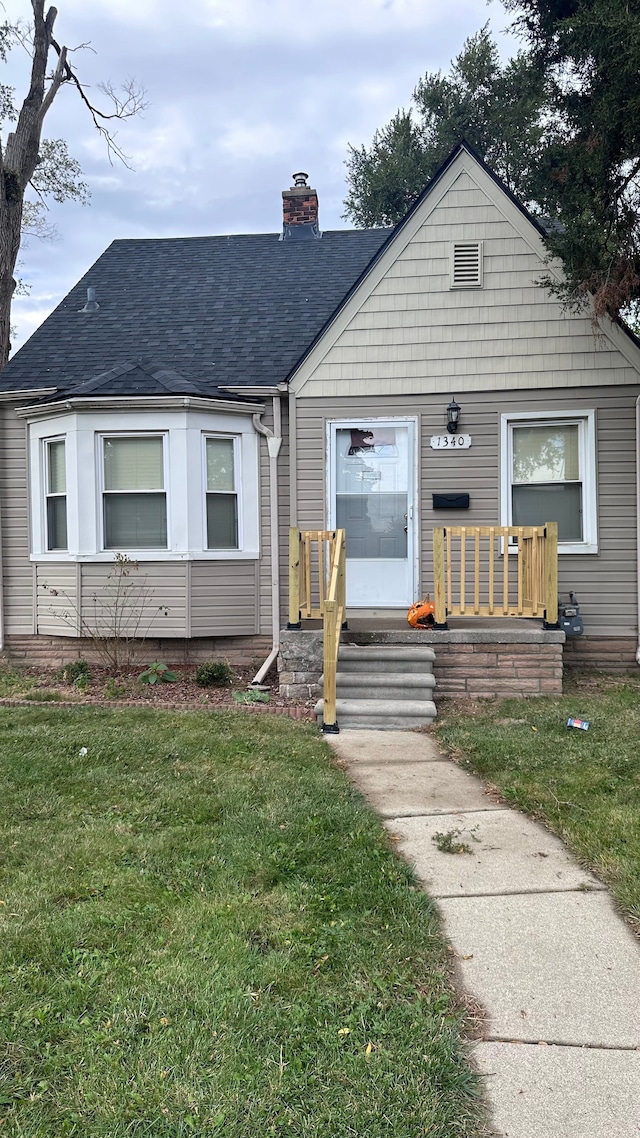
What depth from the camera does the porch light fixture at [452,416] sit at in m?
8.26

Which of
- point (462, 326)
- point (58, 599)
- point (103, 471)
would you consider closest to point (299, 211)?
point (462, 326)

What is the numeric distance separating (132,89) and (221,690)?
11837 millimetres

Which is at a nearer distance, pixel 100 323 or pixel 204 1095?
pixel 204 1095

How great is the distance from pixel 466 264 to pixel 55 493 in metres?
5.43

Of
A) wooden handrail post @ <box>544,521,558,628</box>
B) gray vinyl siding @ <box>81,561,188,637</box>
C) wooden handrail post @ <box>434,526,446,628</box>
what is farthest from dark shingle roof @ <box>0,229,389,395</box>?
wooden handrail post @ <box>544,521,558,628</box>

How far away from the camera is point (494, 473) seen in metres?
8.30

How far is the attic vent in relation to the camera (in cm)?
823

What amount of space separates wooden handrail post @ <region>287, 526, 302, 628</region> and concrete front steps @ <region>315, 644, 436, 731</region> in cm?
53

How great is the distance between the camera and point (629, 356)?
313 inches

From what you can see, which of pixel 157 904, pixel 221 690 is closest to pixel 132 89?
pixel 221 690

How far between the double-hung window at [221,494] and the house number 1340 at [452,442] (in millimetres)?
2358

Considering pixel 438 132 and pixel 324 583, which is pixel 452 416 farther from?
pixel 438 132

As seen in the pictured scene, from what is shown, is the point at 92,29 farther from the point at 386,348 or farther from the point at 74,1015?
the point at 74,1015

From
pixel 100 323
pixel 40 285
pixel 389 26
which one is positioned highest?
pixel 389 26
